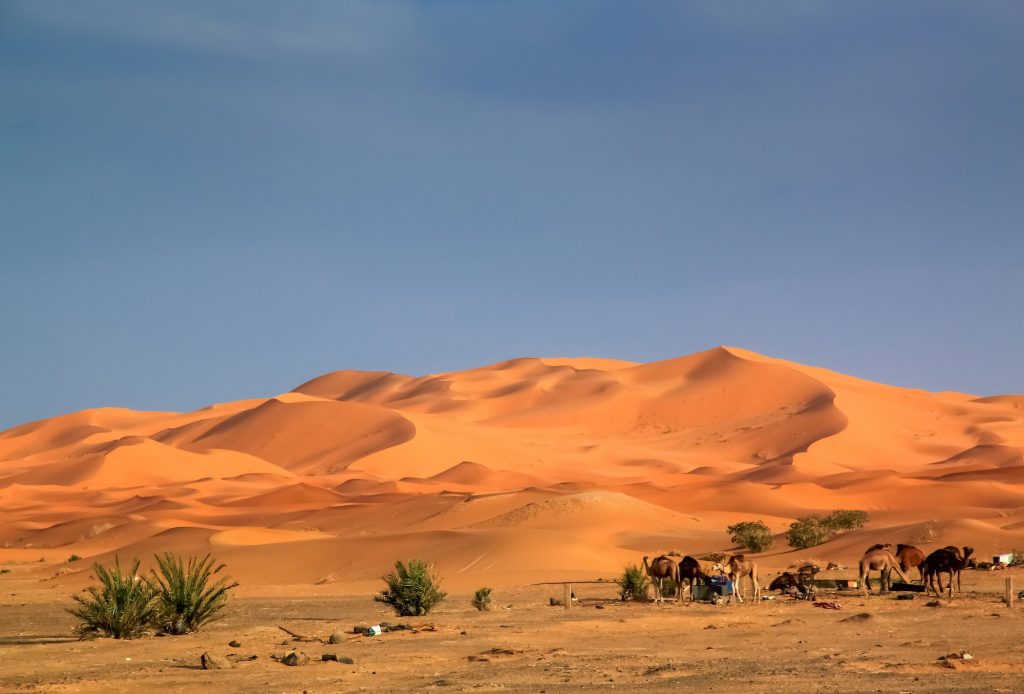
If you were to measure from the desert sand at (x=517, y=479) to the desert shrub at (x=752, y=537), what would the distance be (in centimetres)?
64

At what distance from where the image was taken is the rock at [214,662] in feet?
47.5

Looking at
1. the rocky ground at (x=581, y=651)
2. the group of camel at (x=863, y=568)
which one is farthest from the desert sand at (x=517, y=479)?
the group of camel at (x=863, y=568)

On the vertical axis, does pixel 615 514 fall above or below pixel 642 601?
above

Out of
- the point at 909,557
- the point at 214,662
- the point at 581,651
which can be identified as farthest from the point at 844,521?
the point at 214,662

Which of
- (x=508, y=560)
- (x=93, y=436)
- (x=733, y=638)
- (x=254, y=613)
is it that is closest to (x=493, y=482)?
(x=508, y=560)

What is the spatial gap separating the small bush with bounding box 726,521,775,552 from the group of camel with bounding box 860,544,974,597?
12.6 meters

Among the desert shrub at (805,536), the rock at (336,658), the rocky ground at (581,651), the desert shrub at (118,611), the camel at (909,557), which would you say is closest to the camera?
the rocky ground at (581,651)

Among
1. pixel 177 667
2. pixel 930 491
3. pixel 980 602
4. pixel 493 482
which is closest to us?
pixel 177 667

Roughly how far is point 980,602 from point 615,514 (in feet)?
76.3

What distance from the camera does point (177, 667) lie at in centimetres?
1472

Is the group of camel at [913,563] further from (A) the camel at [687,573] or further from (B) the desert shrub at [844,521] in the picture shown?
(B) the desert shrub at [844,521]

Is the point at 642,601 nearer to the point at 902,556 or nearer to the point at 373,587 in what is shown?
the point at 902,556

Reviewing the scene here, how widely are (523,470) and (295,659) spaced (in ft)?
232

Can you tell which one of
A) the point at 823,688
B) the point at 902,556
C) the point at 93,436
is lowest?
the point at 823,688
